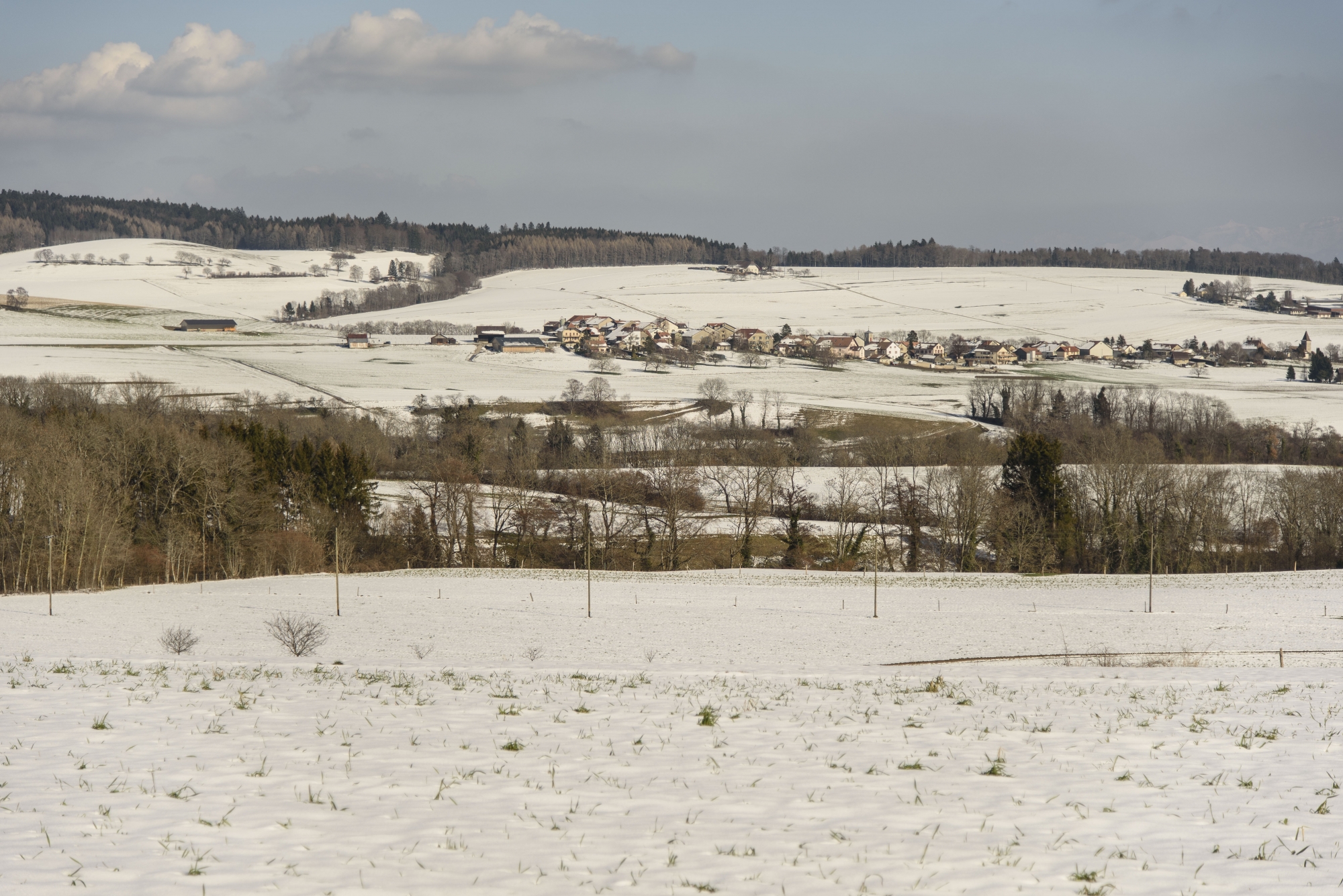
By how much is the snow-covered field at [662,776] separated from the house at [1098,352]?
14110 cm

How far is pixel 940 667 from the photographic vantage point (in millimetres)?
24375

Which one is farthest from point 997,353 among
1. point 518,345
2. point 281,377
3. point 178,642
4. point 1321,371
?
point 178,642

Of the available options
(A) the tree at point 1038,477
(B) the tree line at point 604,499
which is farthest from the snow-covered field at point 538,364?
(A) the tree at point 1038,477

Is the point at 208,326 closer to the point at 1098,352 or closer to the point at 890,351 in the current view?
the point at 890,351

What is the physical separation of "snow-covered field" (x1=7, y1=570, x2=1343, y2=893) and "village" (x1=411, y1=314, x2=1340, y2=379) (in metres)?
122

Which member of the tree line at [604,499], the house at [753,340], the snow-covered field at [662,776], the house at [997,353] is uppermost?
the house at [753,340]

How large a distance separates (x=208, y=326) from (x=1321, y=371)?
17388 centimetres

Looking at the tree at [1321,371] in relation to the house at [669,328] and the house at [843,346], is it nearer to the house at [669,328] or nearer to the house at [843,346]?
the house at [843,346]

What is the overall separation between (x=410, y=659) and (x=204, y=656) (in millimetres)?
5131

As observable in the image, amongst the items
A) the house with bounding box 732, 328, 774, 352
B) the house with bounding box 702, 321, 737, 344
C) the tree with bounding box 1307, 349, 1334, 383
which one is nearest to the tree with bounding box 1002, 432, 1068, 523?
the tree with bounding box 1307, 349, 1334, 383

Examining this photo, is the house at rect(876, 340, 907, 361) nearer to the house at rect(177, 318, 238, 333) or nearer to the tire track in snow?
the tire track in snow

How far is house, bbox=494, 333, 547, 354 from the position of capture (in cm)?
15362

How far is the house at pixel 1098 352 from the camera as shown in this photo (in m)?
155

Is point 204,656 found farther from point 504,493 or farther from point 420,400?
point 420,400
